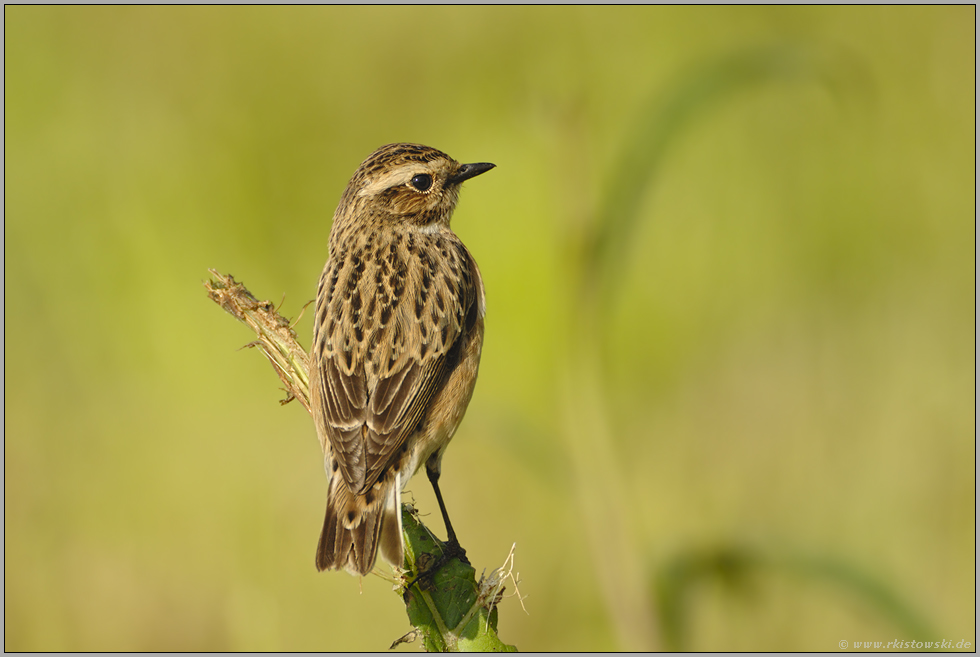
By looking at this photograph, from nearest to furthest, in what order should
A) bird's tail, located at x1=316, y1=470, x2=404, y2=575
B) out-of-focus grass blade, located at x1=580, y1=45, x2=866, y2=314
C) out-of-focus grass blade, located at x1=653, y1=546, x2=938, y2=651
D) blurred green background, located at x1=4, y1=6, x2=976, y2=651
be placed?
1. bird's tail, located at x1=316, y1=470, x2=404, y2=575
2. out-of-focus grass blade, located at x1=653, y1=546, x2=938, y2=651
3. out-of-focus grass blade, located at x1=580, y1=45, x2=866, y2=314
4. blurred green background, located at x1=4, y1=6, x2=976, y2=651

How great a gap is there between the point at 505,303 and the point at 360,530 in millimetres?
Answer: 3881

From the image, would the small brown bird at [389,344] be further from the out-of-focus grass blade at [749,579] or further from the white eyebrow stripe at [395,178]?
the out-of-focus grass blade at [749,579]

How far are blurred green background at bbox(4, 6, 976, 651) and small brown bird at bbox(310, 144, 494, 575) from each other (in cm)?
40

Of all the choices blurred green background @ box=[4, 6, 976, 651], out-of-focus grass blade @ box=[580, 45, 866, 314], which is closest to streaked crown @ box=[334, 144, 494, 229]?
blurred green background @ box=[4, 6, 976, 651]

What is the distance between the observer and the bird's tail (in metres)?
3.62

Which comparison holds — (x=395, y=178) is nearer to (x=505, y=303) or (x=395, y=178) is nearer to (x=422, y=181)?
(x=422, y=181)

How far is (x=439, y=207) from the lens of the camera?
5520mm

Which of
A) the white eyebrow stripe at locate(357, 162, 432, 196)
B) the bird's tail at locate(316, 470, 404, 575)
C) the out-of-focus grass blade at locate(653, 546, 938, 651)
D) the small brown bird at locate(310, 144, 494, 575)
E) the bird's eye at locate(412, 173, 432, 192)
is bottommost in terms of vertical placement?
the out-of-focus grass blade at locate(653, 546, 938, 651)

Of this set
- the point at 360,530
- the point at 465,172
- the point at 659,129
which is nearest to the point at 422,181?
the point at 465,172

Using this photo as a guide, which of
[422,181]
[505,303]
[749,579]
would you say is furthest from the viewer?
[505,303]

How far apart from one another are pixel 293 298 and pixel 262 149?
5.32 feet

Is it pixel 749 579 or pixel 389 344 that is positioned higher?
pixel 389 344

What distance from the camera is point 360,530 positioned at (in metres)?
3.71

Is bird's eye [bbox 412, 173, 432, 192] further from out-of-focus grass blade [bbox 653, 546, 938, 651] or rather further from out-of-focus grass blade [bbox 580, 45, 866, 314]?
out-of-focus grass blade [bbox 653, 546, 938, 651]
